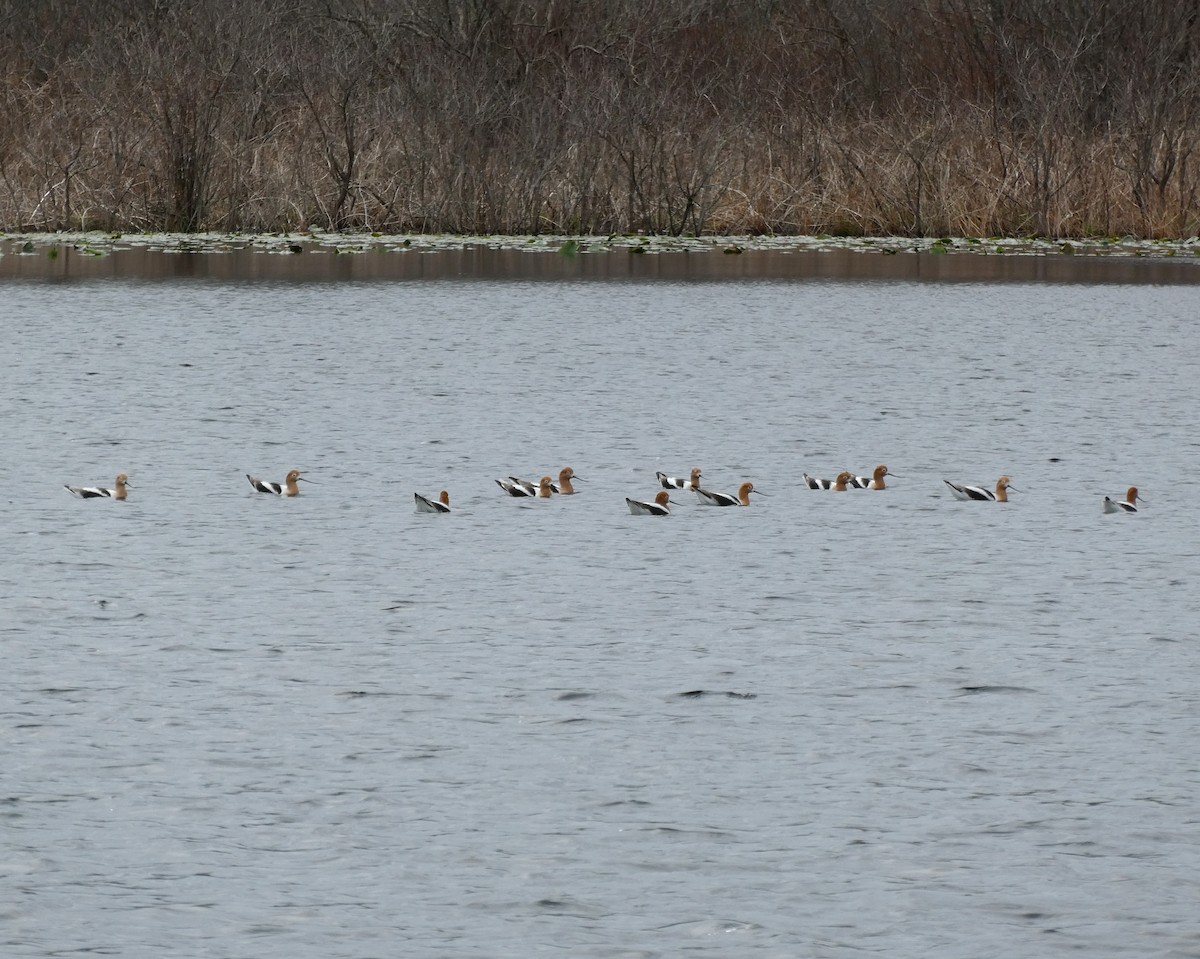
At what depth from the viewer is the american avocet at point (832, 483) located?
1246 cm

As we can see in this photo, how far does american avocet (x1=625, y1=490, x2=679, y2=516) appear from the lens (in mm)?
11766

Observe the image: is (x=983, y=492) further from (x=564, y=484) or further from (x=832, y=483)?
(x=564, y=484)

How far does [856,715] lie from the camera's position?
754 cm

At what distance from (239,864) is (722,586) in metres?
4.27

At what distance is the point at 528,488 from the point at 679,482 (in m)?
0.89

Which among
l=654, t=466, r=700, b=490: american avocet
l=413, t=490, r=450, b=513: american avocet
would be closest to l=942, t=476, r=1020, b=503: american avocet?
l=654, t=466, r=700, b=490: american avocet

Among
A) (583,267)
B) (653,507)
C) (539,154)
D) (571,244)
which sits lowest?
(653,507)

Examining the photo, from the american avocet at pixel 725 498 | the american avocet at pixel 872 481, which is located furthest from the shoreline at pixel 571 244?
the american avocet at pixel 725 498

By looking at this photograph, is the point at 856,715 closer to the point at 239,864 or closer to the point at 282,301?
the point at 239,864

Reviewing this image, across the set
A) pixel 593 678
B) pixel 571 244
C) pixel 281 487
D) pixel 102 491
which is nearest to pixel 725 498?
pixel 281 487

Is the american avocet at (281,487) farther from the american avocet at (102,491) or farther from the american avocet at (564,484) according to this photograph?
the american avocet at (564,484)

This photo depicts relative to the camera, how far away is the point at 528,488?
12086 mm

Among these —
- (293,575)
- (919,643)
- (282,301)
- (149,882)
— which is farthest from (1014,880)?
(282,301)

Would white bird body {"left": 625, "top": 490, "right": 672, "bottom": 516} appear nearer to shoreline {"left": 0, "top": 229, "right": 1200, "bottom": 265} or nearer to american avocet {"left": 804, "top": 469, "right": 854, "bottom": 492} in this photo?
american avocet {"left": 804, "top": 469, "right": 854, "bottom": 492}
